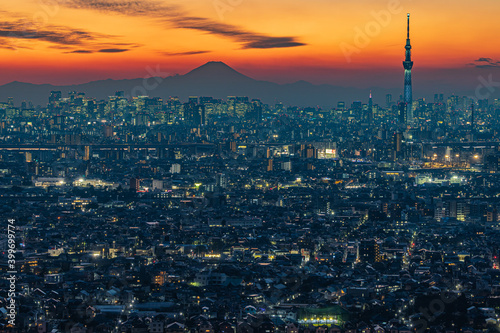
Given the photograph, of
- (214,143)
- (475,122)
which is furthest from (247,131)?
(475,122)

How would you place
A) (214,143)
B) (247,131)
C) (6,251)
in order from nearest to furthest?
(6,251), (214,143), (247,131)

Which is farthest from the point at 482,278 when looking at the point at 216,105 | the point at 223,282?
the point at 216,105

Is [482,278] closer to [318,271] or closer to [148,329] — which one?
[318,271]

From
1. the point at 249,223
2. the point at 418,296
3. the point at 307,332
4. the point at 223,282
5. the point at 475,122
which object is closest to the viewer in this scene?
the point at 307,332

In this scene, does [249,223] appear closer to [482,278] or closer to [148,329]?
[482,278]

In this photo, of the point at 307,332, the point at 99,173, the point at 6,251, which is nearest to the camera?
the point at 307,332

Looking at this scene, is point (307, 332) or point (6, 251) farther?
point (6, 251)
